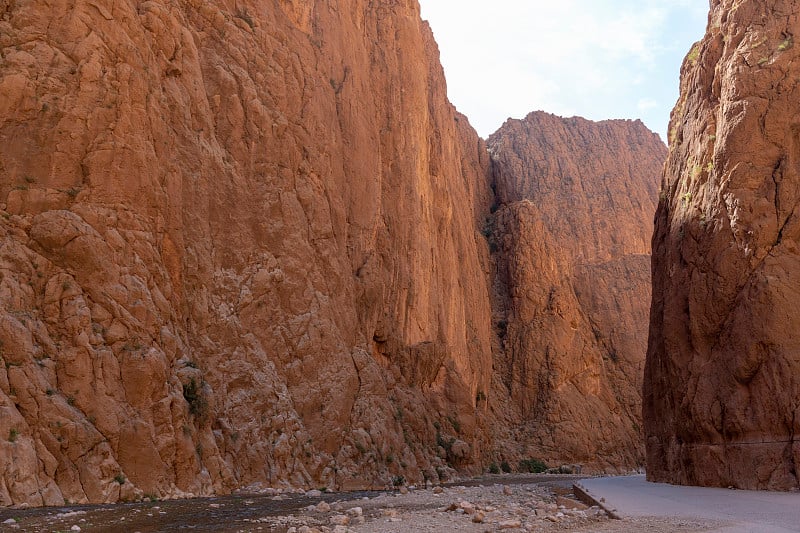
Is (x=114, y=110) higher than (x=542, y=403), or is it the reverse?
(x=114, y=110)

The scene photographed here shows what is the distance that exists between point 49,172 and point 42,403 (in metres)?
6.57

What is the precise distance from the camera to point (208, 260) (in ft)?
81.6

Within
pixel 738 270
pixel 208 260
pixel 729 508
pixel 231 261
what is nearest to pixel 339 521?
pixel 729 508

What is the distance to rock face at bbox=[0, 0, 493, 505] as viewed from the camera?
17859 millimetres

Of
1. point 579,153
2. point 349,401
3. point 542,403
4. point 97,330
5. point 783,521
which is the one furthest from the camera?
point 579,153

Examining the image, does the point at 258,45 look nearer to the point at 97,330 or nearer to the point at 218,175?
the point at 218,175

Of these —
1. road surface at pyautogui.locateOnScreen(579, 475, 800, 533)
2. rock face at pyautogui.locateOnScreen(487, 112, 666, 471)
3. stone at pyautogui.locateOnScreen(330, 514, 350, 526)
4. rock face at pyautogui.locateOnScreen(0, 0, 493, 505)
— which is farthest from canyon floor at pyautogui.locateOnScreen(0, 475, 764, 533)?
rock face at pyautogui.locateOnScreen(487, 112, 666, 471)

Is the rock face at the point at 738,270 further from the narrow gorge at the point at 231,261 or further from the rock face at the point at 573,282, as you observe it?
the rock face at the point at 573,282

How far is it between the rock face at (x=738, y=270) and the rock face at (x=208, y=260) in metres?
12.5

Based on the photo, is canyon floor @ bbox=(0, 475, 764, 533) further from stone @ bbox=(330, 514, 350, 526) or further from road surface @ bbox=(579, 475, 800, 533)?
road surface @ bbox=(579, 475, 800, 533)

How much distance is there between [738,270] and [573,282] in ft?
160

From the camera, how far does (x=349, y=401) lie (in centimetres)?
2967

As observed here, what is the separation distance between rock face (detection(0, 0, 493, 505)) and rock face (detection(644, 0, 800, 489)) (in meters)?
12.5

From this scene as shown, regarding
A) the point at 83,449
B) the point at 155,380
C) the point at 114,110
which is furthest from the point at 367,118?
the point at 83,449
